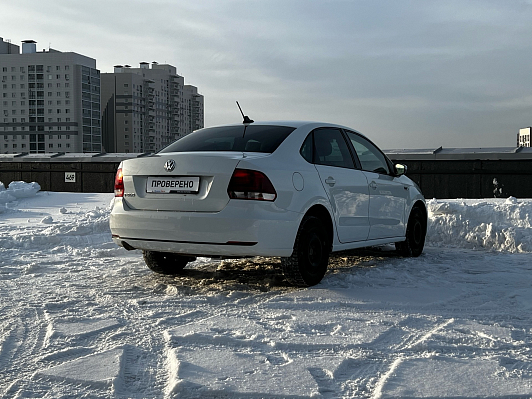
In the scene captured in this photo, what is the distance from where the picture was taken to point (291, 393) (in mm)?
3090

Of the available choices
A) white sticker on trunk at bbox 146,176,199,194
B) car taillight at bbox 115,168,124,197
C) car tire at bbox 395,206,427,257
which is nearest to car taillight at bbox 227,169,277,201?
white sticker on trunk at bbox 146,176,199,194

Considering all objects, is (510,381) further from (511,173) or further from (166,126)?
(166,126)

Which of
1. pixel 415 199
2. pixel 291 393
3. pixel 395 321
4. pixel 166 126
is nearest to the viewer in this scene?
pixel 291 393

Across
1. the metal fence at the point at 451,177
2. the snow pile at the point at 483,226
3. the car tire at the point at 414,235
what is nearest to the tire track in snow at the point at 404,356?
the car tire at the point at 414,235

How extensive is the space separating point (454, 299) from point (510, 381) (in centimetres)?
223

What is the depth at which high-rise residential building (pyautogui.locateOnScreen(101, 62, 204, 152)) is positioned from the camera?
165 m

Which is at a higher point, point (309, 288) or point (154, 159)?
point (154, 159)

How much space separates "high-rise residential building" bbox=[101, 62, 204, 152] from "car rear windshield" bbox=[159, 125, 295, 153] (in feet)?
507

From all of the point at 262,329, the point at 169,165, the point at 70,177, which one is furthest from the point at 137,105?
the point at 262,329

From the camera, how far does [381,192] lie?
7160mm

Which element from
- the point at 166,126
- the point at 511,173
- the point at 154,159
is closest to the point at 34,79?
the point at 166,126

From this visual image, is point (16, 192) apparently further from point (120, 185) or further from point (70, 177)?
point (120, 185)

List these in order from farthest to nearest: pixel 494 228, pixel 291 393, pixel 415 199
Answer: pixel 494 228, pixel 415 199, pixel 291 393

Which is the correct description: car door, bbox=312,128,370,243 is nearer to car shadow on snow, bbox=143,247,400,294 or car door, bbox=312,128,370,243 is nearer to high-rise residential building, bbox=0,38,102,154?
car shadow on snow, bbox=143,247,400,294
